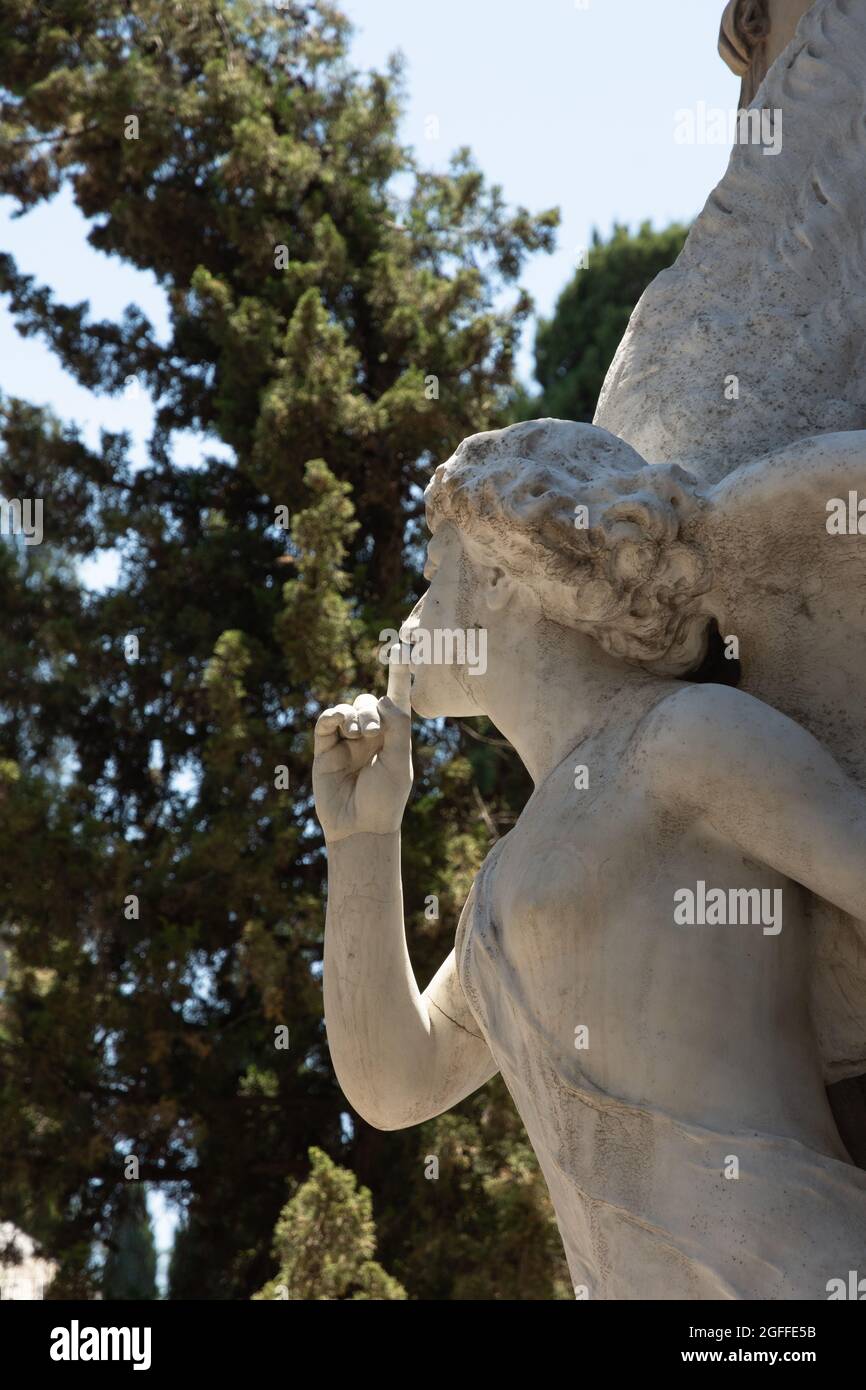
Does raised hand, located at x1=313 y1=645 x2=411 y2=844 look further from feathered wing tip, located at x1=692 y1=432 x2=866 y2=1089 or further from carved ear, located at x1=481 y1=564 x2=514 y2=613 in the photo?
feathered wing tip, located at x1=692 y1=432 x2=866 y2=1089

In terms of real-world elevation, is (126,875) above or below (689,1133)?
above

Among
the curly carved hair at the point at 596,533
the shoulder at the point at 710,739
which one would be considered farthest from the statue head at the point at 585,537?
the shoulder at the point at 710,739

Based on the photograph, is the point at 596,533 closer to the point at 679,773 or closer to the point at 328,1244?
the point at 679,773

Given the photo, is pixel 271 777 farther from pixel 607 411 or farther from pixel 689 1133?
pixel 689 1133

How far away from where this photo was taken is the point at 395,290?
37.2 ft

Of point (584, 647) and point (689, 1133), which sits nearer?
point (689, 1133)

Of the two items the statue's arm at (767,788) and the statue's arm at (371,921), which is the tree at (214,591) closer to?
the statue's arm at (371,921)

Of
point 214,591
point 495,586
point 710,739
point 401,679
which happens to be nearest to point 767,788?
point 710,739

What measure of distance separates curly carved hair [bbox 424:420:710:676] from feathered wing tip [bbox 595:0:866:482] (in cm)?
23

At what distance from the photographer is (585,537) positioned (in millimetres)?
2535

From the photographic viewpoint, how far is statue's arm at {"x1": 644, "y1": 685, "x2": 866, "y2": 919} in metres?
2.29
